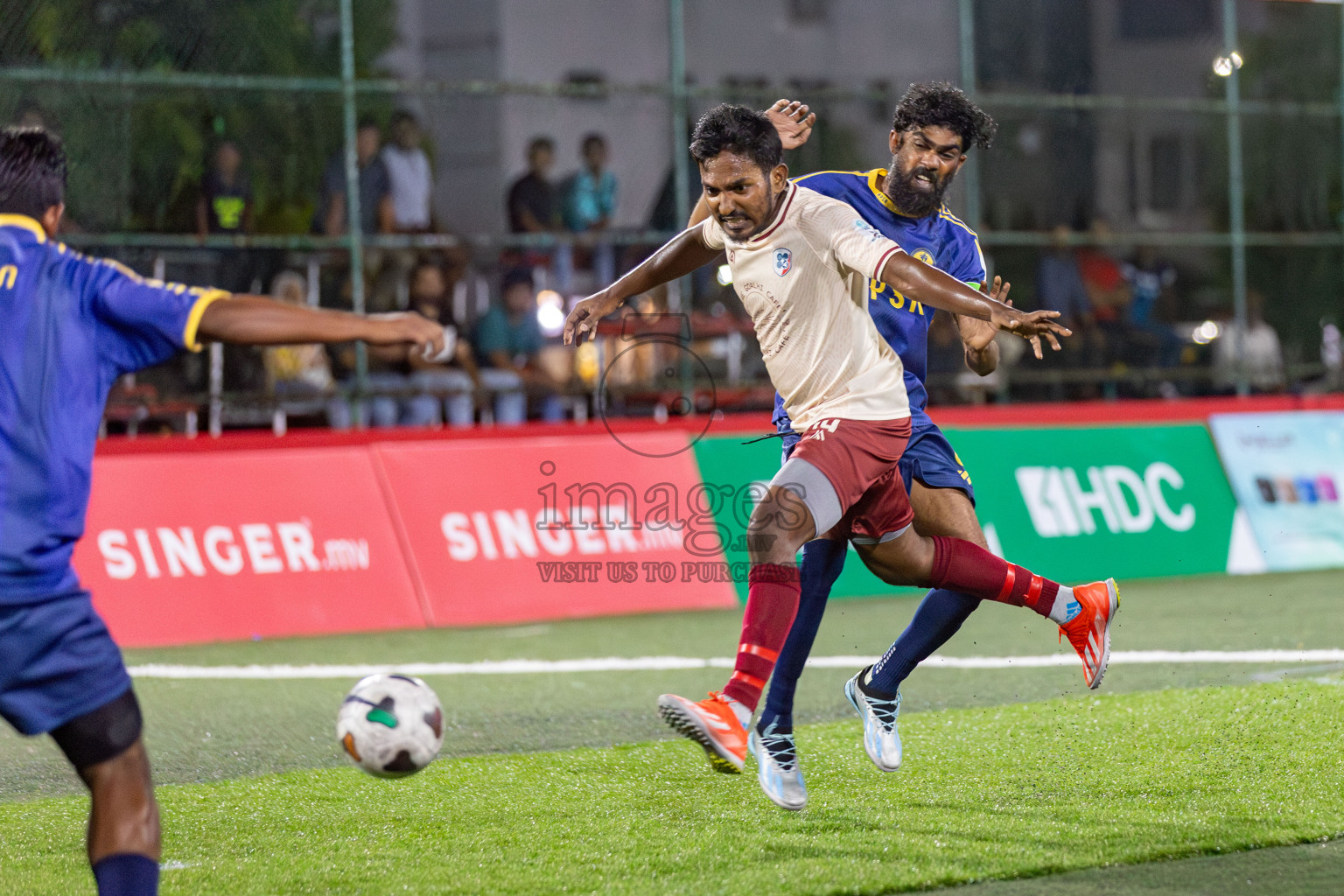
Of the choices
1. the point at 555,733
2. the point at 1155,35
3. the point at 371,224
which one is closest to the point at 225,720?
the point at 555,733

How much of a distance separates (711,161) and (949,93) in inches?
45.5

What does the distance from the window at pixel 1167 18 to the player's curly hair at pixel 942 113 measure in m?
10.6

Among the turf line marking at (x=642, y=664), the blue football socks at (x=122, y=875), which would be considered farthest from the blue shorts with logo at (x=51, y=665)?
the turf line marking at (x=642, y=664)

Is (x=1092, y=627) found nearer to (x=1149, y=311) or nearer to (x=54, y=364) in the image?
(x=54, y=364)

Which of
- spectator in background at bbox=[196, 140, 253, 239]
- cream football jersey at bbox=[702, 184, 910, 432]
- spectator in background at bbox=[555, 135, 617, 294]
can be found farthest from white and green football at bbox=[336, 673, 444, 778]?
spectator in background at bbox=[555, 135, 617, 294]

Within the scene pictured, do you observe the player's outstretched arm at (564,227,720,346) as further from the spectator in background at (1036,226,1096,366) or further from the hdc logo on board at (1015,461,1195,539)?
the spectator in background at (1036,226,1096,366)

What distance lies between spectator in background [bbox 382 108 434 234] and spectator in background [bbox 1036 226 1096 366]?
17.7 feet

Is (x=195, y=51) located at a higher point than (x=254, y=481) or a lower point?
higher

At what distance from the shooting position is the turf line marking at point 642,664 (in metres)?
8.38

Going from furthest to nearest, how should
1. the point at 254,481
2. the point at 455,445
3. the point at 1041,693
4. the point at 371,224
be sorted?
the point at 371,224, the point at 455,445, the point at 254,481, the point at 1041,693

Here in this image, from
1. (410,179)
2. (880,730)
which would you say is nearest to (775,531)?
(880,730)

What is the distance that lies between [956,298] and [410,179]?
27.2ft

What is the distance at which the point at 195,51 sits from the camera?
11.2 m

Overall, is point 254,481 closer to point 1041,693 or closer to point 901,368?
point 1041,693
